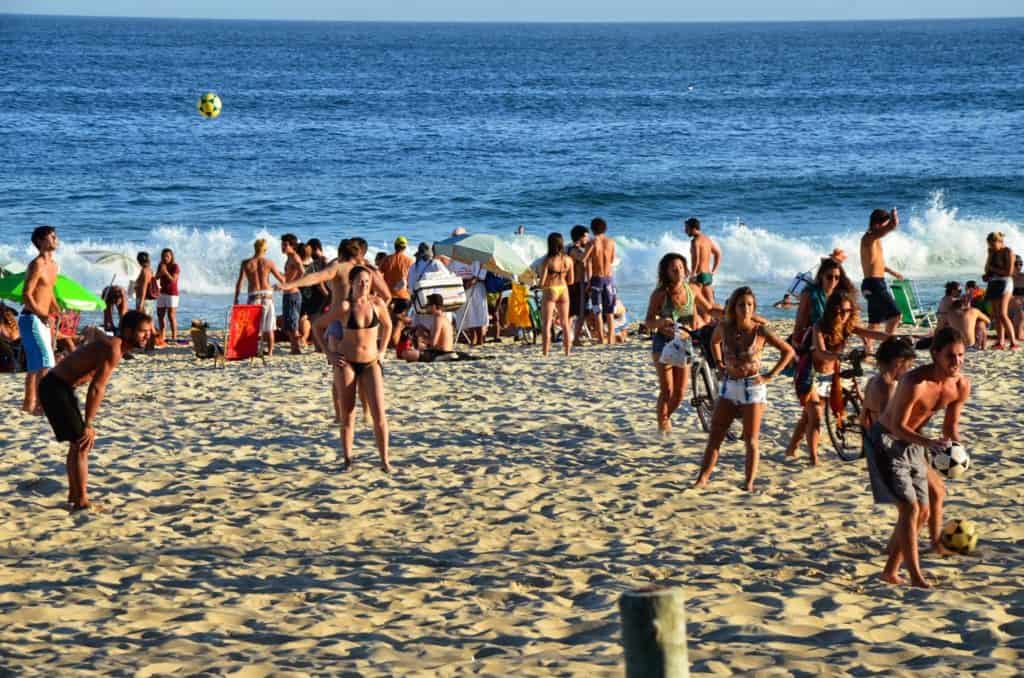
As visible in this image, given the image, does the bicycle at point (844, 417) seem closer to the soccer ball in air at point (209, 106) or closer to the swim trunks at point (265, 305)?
the swim trunks at point (265, 305)

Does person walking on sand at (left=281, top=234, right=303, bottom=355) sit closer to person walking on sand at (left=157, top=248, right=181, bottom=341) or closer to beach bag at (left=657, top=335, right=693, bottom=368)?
person walking on sand at (left=157, top=248, right=181, bottom=341)

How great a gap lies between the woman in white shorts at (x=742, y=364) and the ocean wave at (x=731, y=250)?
1606 centimetres

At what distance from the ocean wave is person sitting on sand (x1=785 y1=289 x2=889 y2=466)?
15.4m

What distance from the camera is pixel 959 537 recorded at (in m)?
6.41

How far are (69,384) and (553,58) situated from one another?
324 ft

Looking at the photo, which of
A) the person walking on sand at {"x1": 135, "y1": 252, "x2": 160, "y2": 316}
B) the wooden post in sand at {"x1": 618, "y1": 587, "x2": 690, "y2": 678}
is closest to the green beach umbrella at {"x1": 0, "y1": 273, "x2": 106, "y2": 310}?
the person walking on sand at {"x1": 135, "y1": 252, "x2": 160, "y2": 316}

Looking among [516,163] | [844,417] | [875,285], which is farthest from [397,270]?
[516,163]

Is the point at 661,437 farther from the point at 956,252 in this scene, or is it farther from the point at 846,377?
the point at 956,252

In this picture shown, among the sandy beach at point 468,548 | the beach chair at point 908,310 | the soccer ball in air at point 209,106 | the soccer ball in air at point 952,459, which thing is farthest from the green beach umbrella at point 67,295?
the soccer ball in air at point 209,106

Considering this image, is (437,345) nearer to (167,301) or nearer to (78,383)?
(167,301)

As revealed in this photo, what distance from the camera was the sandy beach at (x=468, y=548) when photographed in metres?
5.31

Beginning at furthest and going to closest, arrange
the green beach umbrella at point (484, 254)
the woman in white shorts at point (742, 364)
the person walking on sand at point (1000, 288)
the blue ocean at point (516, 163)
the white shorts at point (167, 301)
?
the blue ocean at point (516, 163) → the white shorts at point (167, 301) → the green beach umbrella at point (484, 254) → the person walking on sand at point (1000, 288) → the woman in white shorts at point (742, 364)

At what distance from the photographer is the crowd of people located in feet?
19.5

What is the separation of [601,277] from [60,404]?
7448 mm
